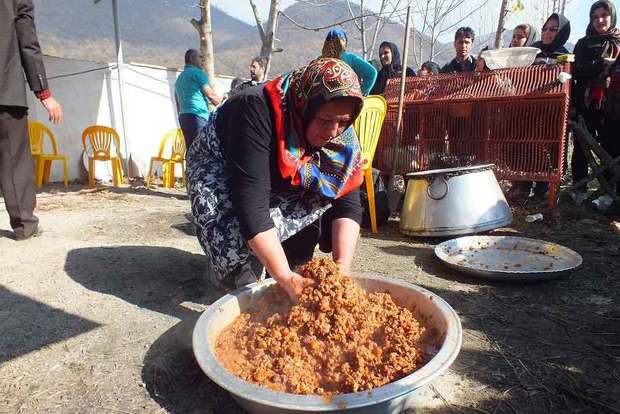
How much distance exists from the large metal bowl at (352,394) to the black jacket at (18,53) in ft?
A: 8.06

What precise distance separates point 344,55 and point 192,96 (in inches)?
76.1

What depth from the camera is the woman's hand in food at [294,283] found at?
1.69 metres

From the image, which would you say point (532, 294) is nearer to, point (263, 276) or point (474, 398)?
point (474, 398)

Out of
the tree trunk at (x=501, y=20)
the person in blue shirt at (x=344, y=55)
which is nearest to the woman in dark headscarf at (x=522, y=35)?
the person in blue shirt at (x=344, y=55)

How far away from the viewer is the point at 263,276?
8.18ft

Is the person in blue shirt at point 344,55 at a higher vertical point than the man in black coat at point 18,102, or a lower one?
higher

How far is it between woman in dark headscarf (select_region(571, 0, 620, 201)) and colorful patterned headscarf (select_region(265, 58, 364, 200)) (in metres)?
3.68

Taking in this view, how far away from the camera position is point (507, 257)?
3.18m

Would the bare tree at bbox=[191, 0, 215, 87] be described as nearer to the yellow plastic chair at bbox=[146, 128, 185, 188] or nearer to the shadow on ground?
the yellow plastic chair at bbox=[146, 128, 185, 188]

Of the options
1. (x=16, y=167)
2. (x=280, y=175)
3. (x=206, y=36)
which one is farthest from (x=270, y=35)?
(x=280, y=175)

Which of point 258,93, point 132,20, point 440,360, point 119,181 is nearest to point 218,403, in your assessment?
point 440,360

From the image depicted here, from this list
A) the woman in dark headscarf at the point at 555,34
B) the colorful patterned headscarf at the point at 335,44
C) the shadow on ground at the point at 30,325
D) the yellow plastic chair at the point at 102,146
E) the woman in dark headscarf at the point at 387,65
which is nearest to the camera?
the shadow on ground at the point at 30,325

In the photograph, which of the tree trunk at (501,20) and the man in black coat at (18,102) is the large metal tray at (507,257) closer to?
the man in black coat at (18,102)

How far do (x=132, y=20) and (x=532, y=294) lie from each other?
3720 inches
